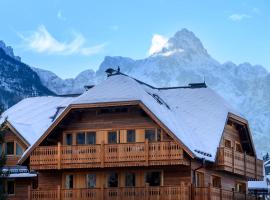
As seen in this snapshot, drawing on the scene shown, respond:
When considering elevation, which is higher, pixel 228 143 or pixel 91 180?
pixel 228 143

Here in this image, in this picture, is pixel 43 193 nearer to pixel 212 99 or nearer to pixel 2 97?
pixel 212 99

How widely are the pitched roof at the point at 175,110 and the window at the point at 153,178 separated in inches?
102

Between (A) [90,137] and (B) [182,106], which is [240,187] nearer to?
(B) [182,106]

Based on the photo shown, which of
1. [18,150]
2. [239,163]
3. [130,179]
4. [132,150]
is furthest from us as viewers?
[18,150]

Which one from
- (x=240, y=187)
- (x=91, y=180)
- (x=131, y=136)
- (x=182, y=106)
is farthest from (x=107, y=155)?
(x=240, y=187)

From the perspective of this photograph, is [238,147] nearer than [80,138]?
No

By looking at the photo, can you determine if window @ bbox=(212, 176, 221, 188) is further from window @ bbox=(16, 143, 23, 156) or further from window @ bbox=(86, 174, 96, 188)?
window @ bbox=(16, 143, 23, 156)

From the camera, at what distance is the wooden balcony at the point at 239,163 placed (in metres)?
41.2

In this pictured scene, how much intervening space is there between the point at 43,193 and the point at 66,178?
198cm

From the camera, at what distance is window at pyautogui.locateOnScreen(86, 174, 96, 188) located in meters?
40.9

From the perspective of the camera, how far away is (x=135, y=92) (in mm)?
40031

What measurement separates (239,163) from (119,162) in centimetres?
878

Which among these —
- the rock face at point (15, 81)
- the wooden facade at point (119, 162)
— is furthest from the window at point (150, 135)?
the rock face at point (15, 81)

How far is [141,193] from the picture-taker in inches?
1490
